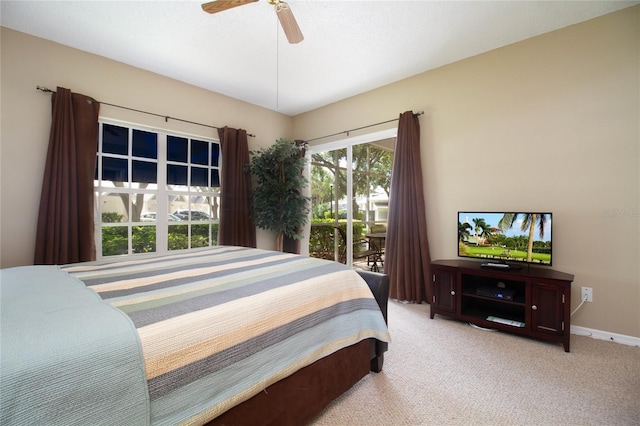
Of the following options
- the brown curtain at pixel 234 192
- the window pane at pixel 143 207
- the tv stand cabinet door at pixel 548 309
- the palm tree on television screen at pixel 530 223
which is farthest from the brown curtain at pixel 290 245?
the tv stand cabinet door at pixel 548 309

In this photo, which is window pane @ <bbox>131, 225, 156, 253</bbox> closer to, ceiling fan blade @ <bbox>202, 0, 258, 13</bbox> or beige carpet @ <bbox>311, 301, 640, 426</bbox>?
ceiling fan blade @ <bbox>202, 0, 258, 13</bbox>

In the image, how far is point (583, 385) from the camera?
5.60 ft

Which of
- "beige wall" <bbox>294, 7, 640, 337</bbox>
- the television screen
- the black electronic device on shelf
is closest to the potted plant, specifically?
"beige wall" <bbox>294, 7, 640, 337</bbox>

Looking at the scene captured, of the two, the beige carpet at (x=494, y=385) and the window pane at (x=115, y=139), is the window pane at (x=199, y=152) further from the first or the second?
the beige carpet at (x=494, y=385)

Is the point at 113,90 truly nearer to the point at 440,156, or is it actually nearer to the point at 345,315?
the point at 345,315

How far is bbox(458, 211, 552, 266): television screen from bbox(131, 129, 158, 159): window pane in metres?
3.61

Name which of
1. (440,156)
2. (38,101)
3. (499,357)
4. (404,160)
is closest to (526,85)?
(440,156)

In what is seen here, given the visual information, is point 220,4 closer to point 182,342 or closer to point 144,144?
point 182,342

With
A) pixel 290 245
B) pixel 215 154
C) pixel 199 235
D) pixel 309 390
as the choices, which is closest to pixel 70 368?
pixel 309 390

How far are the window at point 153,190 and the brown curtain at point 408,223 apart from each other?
8.07 ft

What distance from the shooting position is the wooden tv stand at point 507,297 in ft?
7.07

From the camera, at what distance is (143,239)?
3303 mm

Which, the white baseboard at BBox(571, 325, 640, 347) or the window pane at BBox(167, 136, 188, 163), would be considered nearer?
the white baseboard at BBox(571, 325, 640, 347)

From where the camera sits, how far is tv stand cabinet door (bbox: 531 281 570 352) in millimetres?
2131
